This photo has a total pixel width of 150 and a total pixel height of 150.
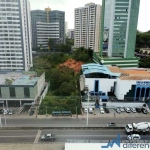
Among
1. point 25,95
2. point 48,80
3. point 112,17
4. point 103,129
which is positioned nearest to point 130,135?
point 103,129

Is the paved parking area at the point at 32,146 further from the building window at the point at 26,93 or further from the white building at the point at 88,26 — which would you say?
the white building at the point at 88,26

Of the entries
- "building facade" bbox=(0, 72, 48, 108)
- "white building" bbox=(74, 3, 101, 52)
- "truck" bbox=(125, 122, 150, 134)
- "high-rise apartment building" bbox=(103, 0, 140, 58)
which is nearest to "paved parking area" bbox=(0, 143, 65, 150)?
"truck" bbox=(125, 122, 150, 134)

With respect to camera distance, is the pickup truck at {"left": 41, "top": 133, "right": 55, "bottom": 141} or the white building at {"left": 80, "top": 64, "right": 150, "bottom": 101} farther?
the white building at {"left": 80, "top": 64, "right": 150, "bottom": 101}

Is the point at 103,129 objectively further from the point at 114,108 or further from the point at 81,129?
the point at 114,108

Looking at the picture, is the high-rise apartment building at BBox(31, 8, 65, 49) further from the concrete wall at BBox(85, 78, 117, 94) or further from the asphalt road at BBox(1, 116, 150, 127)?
the asphalt road at BBox(1, 116, 150, 127)

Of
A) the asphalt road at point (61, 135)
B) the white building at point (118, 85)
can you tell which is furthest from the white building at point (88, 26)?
the asphalt road at point (61, 135)
